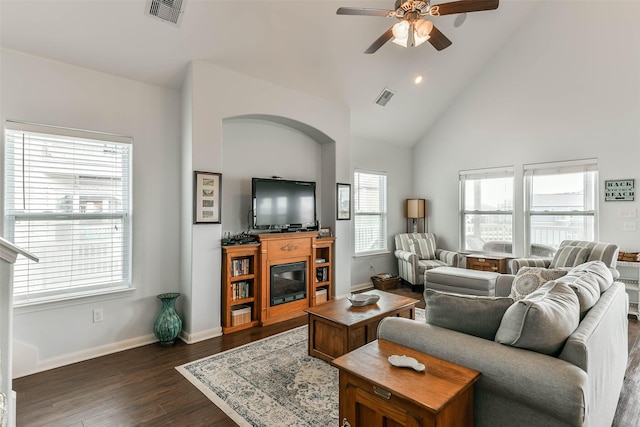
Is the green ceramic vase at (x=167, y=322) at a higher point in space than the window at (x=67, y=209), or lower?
lower

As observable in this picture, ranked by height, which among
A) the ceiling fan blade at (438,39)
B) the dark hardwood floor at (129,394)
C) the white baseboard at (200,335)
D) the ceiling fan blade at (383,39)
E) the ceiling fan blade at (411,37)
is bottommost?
the dark hardwood floor at (129,394)

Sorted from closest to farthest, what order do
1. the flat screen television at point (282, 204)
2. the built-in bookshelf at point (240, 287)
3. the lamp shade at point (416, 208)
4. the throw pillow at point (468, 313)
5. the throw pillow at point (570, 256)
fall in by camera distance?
1. the throw pillow at point (468, 313)
2. the built-in bookshelf at point (240, 287)
3. the throw pillow at point (570, 256)
4. the flat screen television at point (282, 204)
5. the lamp shade at point (416, 208)

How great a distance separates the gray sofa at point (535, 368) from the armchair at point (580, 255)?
2376 millimetres

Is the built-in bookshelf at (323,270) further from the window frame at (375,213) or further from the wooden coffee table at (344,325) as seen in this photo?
the wooden coffee table at (344,325)

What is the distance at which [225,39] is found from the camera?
11.2 feet

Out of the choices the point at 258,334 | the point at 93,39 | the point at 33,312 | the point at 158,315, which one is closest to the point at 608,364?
the point at 258,334

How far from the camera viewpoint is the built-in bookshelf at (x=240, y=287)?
373cm

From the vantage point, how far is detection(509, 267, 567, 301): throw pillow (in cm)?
276

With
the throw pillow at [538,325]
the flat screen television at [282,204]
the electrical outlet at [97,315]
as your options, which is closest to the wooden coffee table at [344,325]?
the throw pillow at [538,325]

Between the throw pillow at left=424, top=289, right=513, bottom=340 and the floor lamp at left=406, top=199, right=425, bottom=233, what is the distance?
4724mm

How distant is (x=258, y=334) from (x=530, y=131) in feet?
→ 16.6

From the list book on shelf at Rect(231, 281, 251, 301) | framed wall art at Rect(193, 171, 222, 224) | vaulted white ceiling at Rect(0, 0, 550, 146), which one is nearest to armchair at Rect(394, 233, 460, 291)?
vaulted white ceiling at Rect(0, 0, 550, 146)

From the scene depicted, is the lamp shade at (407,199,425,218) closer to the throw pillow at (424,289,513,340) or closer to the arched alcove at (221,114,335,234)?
the arched alcove at (221,114,335,234)

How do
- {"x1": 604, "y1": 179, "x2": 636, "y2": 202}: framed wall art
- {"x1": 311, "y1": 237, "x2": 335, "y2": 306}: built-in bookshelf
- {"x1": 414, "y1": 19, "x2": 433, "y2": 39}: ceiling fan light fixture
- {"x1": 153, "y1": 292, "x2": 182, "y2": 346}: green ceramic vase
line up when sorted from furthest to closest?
{"x1": 311, "y1": 237, "x2": 335, "y2": 306}: built-in bookshelf
{"x1": 604, "y1": 179, "x2": 636, "y2": 202}: framed wall art
{"x1": 153, "y1": 292, "x2": 182, "y2": 346}: green ceramic vase
{"x1": 414, "y1": 19, "x2": 433, "y2": 39}: ceiling fan light fixture
